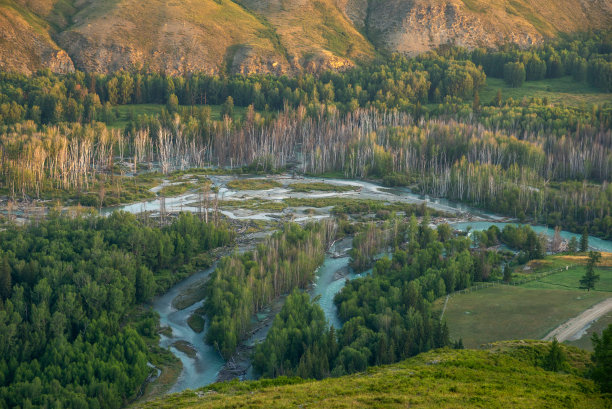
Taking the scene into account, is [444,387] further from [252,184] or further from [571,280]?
[252,184]

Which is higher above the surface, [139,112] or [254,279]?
[139,112]

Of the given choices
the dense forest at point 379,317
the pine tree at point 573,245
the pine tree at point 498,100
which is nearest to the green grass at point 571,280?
the dense forest at point 379,317

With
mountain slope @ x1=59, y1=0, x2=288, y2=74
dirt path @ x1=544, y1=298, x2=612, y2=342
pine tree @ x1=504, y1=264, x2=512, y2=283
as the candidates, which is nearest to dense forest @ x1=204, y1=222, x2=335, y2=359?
pine tree @ x1=504, y1=264, x2=512, y2=283

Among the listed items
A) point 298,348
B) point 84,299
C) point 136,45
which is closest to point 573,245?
point 298,348

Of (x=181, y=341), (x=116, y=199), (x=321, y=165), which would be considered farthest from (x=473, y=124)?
(x=181, y=341)

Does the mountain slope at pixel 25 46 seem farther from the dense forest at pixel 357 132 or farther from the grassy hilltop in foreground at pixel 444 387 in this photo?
the grassy hilltop in foreground at pixel 444 387

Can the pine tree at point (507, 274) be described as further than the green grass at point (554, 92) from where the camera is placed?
No
